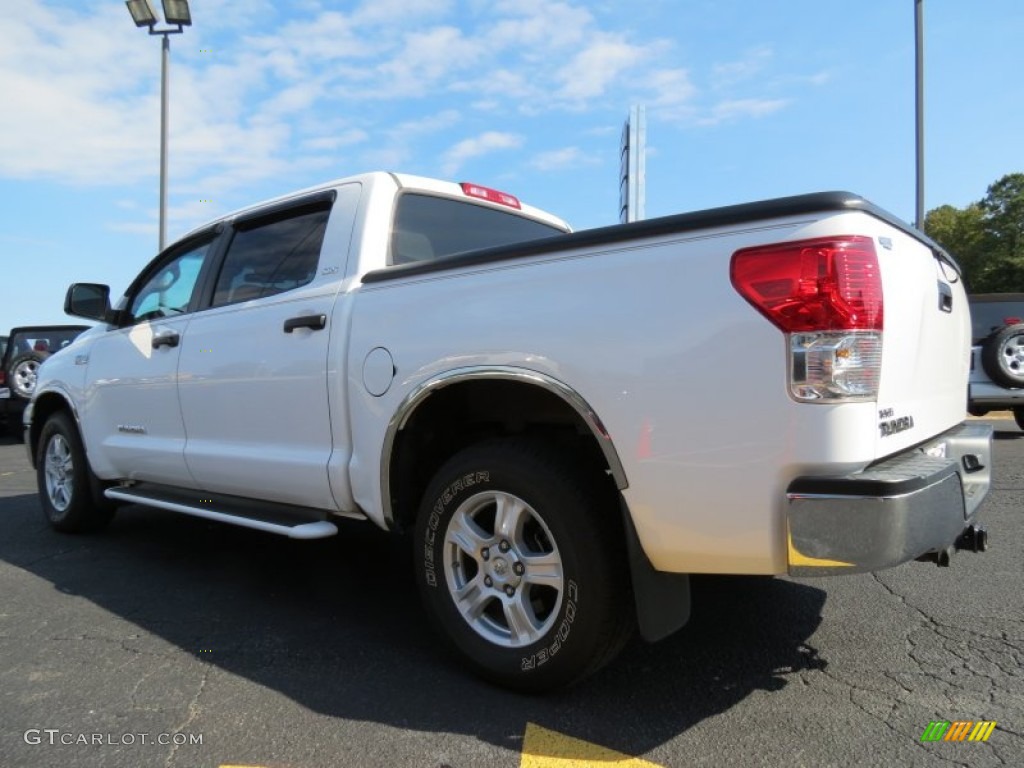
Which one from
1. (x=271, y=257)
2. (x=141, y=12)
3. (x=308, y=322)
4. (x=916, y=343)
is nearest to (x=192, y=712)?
(x=308, y=322)

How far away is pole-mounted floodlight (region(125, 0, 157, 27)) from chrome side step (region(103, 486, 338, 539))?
439 inches

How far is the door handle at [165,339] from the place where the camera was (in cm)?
424

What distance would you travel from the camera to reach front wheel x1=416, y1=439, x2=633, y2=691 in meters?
2.50

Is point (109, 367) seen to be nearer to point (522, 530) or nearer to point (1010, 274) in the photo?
point (522, 530)

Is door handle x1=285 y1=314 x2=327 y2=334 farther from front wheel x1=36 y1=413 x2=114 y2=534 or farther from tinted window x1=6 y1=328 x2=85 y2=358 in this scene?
tinted window x1=6 y1=328 x2=85 y2=358

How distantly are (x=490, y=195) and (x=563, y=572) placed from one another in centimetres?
247

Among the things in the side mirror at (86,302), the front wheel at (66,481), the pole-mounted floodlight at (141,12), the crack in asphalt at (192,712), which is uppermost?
the pole-mounted floodlight at (141,12)

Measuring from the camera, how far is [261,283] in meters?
3.95

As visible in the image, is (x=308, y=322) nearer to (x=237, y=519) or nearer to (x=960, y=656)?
(x=237, y=519)

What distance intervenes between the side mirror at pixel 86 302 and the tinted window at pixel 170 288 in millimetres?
371

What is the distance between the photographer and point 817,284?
6.86 ft

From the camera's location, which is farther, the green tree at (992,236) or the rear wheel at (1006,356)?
the green tree at (992,236)

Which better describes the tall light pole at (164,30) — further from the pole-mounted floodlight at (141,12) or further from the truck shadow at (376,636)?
the truck shadow at (376,636)

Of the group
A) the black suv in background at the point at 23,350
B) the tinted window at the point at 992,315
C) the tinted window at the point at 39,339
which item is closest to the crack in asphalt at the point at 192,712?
the tinted window at the point at 992,315
